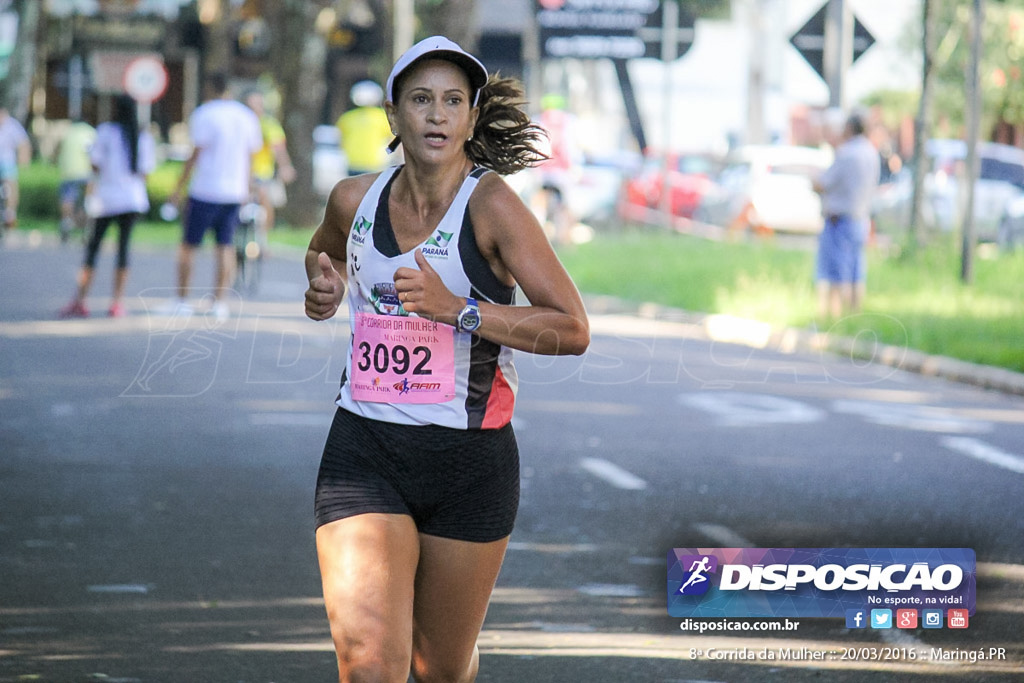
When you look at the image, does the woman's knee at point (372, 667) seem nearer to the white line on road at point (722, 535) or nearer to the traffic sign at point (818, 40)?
the white line on road at point (722, 535)

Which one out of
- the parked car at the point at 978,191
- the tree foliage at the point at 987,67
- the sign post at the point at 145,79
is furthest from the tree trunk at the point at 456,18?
the tree foliage at the point at 987,67

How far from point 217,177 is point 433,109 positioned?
1233 cm

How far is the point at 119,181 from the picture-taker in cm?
1664

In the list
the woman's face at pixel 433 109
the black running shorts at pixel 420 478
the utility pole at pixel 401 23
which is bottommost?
the black running shorts at pixel 420 478

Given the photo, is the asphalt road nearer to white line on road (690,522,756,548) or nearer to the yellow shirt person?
white line on road (690,522,756,548)

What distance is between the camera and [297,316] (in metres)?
17.9

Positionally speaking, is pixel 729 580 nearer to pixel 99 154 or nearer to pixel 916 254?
pixel 99 154

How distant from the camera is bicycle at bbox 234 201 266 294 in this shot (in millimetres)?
20906

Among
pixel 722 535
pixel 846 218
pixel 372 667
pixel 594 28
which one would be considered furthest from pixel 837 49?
pixel 372 667

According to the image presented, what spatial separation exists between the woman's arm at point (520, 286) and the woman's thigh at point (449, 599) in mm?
515

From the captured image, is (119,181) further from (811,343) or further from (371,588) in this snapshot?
(371,588)

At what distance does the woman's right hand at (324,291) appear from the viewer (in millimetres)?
4617

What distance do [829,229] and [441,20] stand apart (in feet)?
38.6
